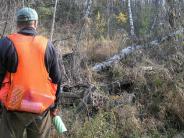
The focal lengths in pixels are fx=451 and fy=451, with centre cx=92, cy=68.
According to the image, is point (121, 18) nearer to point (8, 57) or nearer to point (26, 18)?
point (26, 18)

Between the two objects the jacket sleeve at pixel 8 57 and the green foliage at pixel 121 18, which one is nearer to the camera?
the jacket sleeve at pixel 8 57

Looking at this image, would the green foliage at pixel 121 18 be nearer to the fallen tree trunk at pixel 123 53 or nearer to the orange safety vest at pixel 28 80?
the fallen tree trunk at pixel 123 53

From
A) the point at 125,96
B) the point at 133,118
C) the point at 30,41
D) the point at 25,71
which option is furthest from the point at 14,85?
the point at 125,96

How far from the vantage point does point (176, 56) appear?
335 inches

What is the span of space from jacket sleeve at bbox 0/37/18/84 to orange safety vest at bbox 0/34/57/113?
0.14 feet

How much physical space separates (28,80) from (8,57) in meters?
0.32

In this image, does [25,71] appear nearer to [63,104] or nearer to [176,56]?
[63,104]

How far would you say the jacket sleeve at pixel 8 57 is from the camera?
15.4 ft

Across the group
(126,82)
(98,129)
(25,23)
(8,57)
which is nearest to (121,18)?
(126,82)

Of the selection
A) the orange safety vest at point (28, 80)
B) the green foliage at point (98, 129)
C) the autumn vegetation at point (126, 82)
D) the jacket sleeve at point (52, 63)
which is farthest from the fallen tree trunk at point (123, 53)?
the orange safety vest at point (28, 80)

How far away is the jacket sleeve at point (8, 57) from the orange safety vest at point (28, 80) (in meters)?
0.04

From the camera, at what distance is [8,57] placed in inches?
185

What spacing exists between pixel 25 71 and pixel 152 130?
297cm

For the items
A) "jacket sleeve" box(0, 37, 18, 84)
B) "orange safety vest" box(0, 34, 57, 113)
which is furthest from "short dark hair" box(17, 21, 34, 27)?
"jacket sleeve" box(0, 37, 18, 84)
